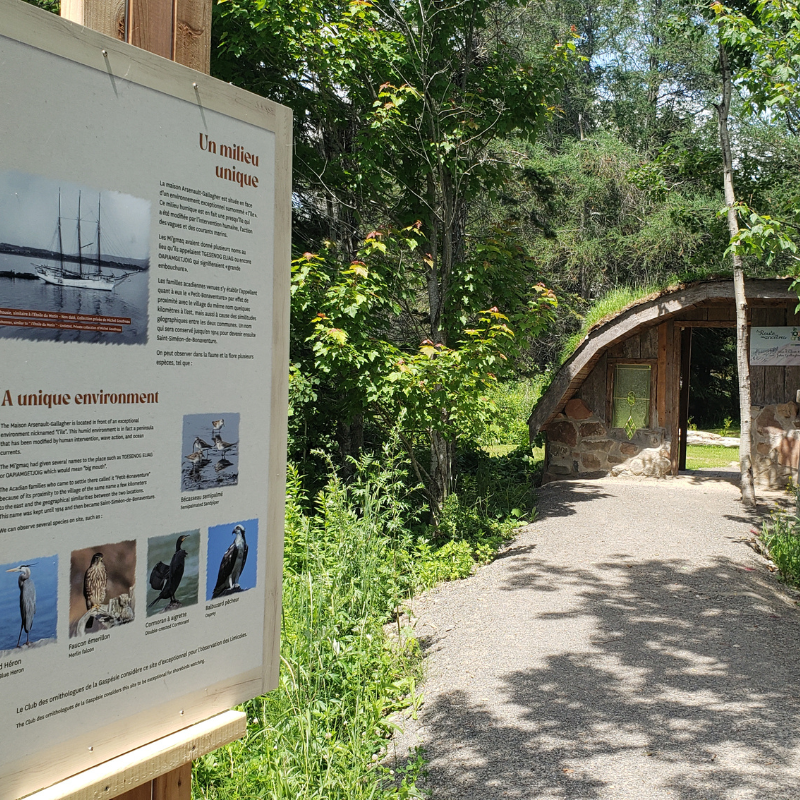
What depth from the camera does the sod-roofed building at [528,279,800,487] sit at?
10.9m

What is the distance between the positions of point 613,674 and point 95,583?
13.6 ft

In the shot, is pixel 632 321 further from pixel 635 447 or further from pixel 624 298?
pixel 635 447

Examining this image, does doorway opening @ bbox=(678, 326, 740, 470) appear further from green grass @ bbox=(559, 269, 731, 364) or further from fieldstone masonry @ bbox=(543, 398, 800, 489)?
green grass @ bbox=(559, 269, 731, 364)

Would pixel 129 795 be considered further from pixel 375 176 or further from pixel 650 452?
pixel 650 452

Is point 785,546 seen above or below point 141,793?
below

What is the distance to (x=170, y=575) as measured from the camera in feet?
5.96

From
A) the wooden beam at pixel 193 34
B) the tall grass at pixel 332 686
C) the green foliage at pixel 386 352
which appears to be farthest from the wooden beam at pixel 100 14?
the green foliage at pixel 386 352

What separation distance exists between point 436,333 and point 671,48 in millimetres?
18192

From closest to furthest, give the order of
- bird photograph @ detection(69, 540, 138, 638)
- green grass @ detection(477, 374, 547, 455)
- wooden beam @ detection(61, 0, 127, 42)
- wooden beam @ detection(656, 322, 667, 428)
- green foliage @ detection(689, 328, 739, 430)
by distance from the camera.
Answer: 1. bird photograph @ detection(69, 540, 138, 638)
2. wooden beam @ detection(61, 0, 127, 42)
3. wooden beam @ detection(656, 322, 667, 428)
4. green grass @ detection(477, 374, 547, 455)
5. green foliage @ detection(689, 328, 739, 430)

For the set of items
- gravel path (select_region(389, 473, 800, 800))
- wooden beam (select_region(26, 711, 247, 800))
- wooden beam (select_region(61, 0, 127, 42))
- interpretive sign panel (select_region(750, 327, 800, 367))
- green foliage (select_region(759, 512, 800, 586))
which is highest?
interpretive sign panel (select_region(750, 327, 800, 367))

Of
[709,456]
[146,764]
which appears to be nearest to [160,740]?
[146,764]

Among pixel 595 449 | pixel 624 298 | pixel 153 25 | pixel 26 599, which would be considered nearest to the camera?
pixel 26 599

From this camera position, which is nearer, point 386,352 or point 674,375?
point 386,352

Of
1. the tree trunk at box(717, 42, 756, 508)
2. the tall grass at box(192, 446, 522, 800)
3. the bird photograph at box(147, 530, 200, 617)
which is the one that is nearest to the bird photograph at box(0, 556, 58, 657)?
the bird photograph at box(147, 530, 200, 617)
